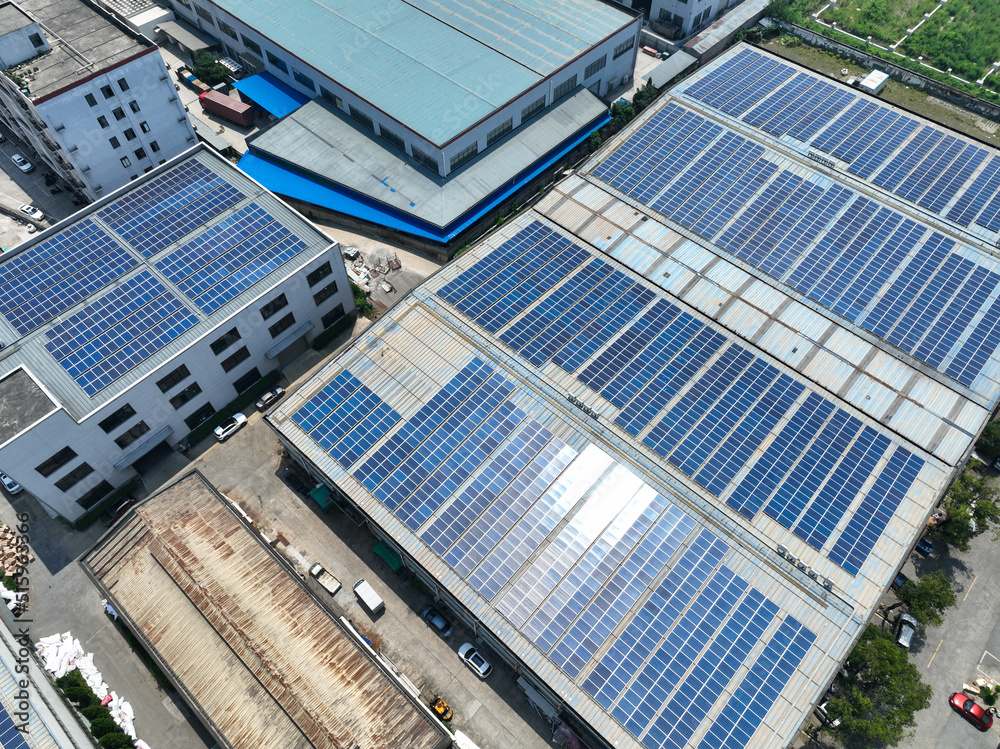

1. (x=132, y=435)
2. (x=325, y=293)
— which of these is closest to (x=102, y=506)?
(x=132, y=435)

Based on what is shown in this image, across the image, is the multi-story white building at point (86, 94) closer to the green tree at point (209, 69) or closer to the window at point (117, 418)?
the green tree at point (209, 69)

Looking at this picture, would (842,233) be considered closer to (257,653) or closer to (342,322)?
(342,322)

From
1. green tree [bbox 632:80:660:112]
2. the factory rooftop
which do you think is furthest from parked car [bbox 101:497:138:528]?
green tree [bbox 632:80:660:112]

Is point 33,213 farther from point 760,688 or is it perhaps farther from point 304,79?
point 760,688

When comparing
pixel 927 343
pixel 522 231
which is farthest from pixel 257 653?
pixel 927 343

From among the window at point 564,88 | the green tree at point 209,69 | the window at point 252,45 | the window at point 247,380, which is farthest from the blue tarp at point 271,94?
the window at point 247,380

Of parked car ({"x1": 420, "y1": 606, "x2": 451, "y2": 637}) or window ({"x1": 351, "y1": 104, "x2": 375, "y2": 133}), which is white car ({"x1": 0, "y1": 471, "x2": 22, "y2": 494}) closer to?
parked car ({"x1": 420, "y1": 606, "x2": 451, "y2": 637})
